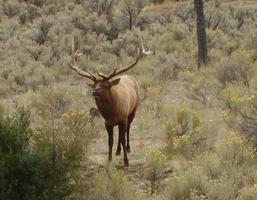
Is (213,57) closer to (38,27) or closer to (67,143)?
(38,27)

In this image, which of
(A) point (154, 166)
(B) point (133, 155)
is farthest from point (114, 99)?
(B) point (133, 155)

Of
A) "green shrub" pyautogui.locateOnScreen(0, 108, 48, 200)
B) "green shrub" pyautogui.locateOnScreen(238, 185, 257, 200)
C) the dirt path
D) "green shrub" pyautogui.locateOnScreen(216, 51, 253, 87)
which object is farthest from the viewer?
"green shrub" pyautogui.locateOnScreen(216, 51, 253, 87)

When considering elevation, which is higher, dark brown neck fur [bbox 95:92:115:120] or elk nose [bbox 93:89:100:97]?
elk nose [bbox 93:89:100:97]

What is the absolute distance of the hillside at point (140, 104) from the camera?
7.89m

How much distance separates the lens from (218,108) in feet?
49.5

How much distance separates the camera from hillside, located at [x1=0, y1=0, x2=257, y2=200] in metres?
7.89

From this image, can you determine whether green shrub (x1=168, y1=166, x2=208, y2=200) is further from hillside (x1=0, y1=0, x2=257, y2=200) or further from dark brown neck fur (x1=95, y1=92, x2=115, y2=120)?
dark brown neck fur (x1=95, y1=92, x2=115, y2=120)

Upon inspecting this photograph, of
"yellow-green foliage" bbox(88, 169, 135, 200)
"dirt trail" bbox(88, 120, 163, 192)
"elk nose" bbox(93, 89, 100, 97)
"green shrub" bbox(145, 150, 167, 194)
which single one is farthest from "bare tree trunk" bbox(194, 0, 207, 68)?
"yellow-green foliage" bbox(88, 169, 135, 200)

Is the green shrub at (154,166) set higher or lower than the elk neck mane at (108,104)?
lower

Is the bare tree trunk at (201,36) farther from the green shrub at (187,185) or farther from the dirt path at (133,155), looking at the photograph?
the green shrub at (187,185)

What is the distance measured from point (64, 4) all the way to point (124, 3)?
478 centimetres

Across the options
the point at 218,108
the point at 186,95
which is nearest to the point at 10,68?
the point at 186,95

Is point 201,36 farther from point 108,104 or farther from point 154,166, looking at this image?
point 154,166

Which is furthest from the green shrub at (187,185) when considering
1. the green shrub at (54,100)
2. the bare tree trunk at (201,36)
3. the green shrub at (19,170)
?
the bare tree trunk at (201,36)
